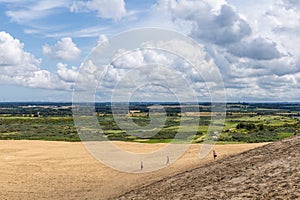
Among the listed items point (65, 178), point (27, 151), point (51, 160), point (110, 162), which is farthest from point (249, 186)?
point (27, 151)

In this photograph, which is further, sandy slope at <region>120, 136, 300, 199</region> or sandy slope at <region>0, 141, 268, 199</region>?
sandy slope at <region>0, 141, 268, 199</region>

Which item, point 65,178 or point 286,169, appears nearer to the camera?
point 286,169

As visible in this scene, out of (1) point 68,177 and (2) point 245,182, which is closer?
(2) point 245,182

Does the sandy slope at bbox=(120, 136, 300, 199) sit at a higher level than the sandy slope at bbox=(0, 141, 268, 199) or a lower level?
higher

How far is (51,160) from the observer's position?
4519 centimetres

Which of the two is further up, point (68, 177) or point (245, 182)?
point (245, 182)

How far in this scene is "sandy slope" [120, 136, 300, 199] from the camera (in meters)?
15.2

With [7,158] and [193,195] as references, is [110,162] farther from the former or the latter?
[193,195]

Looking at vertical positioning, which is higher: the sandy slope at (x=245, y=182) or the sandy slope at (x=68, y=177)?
the sandy slope at (x=245, y=182)

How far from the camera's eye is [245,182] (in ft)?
56.1

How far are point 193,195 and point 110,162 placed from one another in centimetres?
2572

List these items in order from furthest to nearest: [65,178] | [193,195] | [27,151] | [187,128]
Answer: [187,128] → [27,151] → [65,178] → [193,195]

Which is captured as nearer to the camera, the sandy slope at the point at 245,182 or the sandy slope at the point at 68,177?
the sandy slope at the point at 245,182

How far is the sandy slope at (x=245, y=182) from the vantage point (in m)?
15.2
